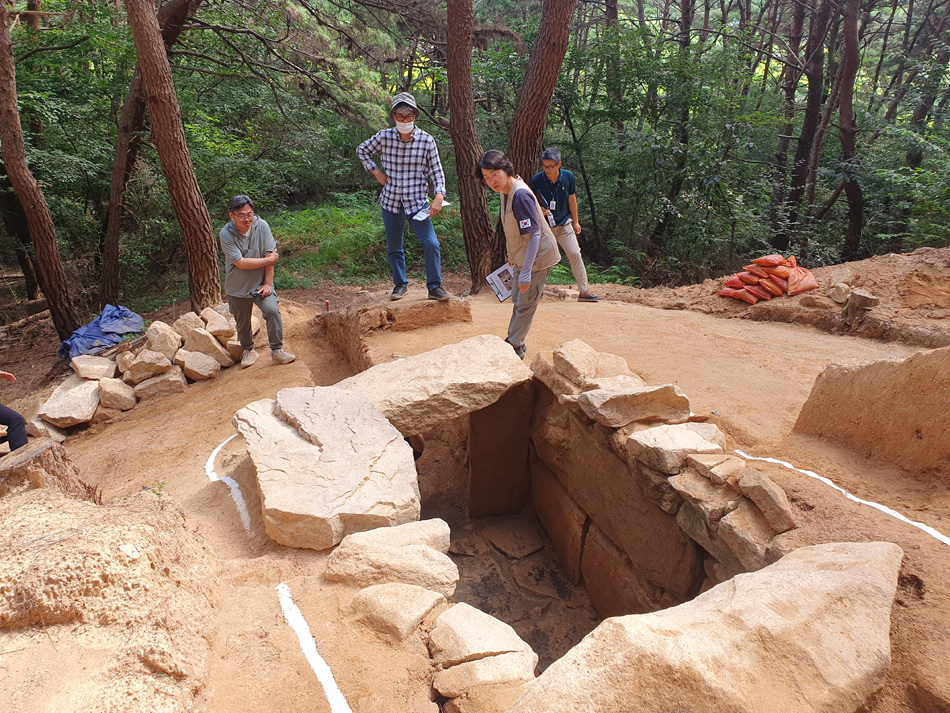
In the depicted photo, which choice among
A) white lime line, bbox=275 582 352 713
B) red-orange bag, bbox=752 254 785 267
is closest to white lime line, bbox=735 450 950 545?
white lime line, bbox=275 582 352 713

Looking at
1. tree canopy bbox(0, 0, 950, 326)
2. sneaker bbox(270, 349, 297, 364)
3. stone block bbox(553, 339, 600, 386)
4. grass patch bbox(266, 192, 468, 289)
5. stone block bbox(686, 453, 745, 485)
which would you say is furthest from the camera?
grass patch bbox(266, 192, 468, 289)

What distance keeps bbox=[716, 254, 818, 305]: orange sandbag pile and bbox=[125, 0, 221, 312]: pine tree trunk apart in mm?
6627

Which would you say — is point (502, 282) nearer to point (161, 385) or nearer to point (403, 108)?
point (403, 108)

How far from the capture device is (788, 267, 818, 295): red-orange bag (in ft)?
21.6

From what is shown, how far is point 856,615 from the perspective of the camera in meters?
1.85

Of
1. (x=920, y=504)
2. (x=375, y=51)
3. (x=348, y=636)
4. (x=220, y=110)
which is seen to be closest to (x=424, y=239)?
(x=348, y=636)

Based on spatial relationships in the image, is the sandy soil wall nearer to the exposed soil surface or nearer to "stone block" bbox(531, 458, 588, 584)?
the exposed soil surface

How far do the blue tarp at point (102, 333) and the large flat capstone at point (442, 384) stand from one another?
3.86 metres

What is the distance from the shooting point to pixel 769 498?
2646 millimetres

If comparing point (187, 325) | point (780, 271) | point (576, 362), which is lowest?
point (187, 325)

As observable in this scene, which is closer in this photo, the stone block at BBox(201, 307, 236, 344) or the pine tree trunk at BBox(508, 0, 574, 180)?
the stone block at BBox(201, 307, 236, 344)

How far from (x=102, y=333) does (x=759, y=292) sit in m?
7.90

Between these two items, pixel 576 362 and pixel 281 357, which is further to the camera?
pixel 281 357

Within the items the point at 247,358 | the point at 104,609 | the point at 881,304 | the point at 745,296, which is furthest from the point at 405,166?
the point at 881,304
